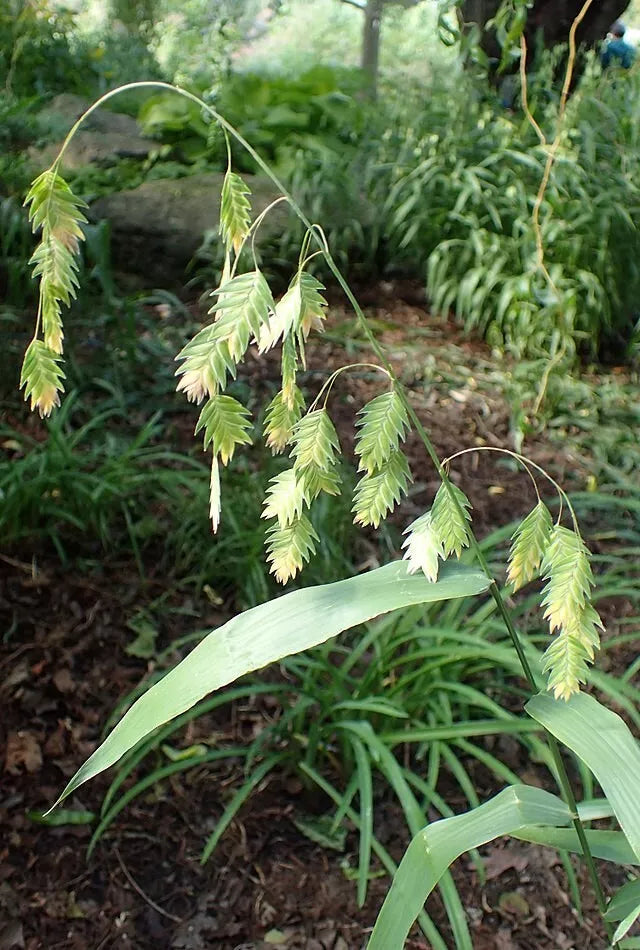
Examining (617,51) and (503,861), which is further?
(617,51)

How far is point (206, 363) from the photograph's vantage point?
0.56 meters

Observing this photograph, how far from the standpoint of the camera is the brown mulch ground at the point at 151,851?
1517mm

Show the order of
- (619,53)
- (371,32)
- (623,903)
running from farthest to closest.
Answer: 1. (371,32)
2. (619,53)
3. (623,903)

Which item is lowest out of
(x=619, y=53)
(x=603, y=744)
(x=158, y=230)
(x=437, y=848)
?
(x=158, y=230)

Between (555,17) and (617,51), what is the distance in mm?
1118

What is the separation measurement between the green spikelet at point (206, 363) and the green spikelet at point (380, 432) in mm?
134

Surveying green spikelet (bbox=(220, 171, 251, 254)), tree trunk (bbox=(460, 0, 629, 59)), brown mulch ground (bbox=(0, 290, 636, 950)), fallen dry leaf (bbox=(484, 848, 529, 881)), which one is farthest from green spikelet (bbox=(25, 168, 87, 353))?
tree trunk (bbox=(460, 0, 629, 59))

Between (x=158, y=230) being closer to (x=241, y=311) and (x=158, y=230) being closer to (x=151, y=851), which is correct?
(x=151, y=851)

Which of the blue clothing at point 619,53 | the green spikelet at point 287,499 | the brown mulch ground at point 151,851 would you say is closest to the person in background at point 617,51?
the blue clothing at point 619,53

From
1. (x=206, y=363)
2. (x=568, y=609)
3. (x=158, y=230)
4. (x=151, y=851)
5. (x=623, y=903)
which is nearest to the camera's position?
(x=206, y=363)

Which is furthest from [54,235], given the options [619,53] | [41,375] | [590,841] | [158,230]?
[619,53]

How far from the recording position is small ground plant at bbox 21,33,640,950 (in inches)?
23.4

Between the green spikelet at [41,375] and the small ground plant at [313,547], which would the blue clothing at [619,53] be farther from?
the green spikelet at [41,375]

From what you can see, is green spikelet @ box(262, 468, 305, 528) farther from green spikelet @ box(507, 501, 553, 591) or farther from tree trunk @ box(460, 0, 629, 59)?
tree trunk @ box(460, 0, 629, 59)
